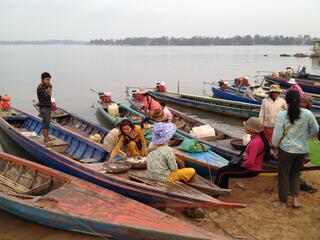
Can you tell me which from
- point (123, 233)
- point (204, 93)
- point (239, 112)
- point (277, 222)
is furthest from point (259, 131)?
point (204, 93)

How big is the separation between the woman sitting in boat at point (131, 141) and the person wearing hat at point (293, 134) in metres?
2.59

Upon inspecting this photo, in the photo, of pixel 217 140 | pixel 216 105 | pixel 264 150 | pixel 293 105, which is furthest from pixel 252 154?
pixel 216 105

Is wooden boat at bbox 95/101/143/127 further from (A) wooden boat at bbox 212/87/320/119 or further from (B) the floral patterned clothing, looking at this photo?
(B) the floral patterned clothing

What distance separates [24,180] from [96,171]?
1674 mm

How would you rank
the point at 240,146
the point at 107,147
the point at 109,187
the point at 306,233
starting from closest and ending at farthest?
1. the point at 306,233
2. the point at 109,187
3. the point at 107,147
4. the point at 240,146

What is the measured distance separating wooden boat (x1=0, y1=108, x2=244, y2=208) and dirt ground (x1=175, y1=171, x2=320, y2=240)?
1.86 feet

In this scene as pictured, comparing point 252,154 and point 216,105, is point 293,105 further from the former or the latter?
point 216,105

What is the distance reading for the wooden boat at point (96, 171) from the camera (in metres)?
5.42

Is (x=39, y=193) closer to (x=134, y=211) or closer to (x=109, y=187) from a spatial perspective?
(x=109, y=187)

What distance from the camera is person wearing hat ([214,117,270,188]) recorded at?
579 centimetres

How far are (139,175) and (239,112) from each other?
10.4 meters

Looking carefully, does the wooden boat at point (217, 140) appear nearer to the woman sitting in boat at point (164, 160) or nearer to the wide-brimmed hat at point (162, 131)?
the woman sitting in boat at point (164, 160)

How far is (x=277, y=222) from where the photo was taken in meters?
5.58

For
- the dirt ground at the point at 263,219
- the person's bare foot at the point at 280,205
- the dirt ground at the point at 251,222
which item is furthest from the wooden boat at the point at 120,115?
the person's bare foot at the point at 280,205
